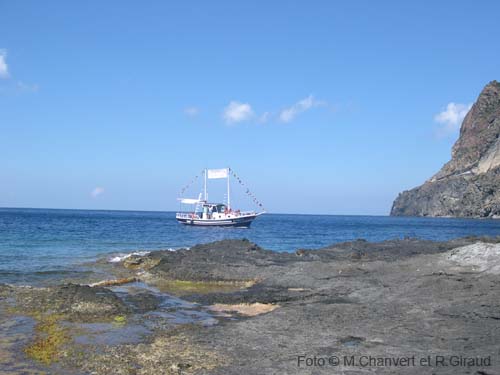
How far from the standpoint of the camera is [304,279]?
21.9 metres

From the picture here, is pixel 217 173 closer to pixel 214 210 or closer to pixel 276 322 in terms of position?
pixel 214 210

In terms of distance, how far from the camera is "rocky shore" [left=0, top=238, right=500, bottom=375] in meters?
10.3

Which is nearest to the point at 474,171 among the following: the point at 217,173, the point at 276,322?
the point at 217,173

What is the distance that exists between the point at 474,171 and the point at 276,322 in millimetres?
164520

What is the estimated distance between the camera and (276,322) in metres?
13.8

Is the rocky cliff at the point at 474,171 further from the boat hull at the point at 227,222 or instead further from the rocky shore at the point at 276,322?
the rocky shore at the point at 276,322

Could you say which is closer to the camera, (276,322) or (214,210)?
(276,322)

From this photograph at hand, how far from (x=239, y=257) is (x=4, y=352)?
2007 centimetres

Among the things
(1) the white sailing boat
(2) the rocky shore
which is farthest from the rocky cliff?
(2) the rocky shore

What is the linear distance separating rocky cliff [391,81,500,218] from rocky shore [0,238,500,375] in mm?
138231

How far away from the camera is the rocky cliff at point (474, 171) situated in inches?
5802

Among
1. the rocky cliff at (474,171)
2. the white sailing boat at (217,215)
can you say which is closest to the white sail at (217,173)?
the white sailing boat at (217,215)

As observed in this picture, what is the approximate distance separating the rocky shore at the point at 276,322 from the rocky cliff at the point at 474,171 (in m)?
138

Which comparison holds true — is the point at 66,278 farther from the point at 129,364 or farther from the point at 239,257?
the point at 129,364
